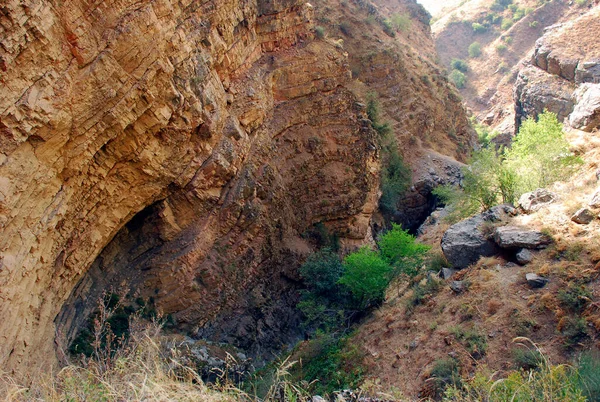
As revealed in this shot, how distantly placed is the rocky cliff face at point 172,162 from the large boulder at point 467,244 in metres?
5.76

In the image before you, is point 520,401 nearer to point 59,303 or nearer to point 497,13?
point 59,303

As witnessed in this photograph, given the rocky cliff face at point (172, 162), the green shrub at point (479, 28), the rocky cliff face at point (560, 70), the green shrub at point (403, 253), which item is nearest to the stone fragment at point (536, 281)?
the green shrub at point (403, 253)

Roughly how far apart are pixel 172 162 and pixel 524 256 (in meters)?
10.3

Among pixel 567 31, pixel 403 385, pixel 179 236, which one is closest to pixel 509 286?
pixel 403 385

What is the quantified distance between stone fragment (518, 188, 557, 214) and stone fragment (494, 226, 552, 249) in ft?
4.43

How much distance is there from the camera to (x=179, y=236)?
1384cm

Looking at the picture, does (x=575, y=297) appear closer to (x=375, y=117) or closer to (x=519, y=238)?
(x=519, y=238)

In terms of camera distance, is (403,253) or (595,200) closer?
(595,200)

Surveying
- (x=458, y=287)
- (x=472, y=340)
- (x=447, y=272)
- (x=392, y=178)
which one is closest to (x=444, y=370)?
(x=472, y=340)

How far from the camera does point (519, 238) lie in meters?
12.5

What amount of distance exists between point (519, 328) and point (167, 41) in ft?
36.5

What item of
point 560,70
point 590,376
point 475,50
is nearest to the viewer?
point 590,376

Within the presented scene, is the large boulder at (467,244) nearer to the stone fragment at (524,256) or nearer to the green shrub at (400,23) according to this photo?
the stone fragment at (524,256)

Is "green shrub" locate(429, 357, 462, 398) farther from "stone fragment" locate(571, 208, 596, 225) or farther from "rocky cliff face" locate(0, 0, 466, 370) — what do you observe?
"rocky cliff face" locate(0, 0, 466, 370)
